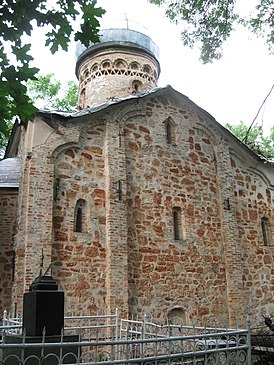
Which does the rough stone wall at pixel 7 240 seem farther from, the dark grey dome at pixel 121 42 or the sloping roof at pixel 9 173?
the dark grey dome at pixel 121 42

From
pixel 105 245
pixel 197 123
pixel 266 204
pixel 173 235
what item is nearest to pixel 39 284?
pixel 105 245

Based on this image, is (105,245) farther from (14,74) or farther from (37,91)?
(37,91)

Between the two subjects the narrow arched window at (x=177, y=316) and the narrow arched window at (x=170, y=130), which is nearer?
the narrow arched window at (x=177, y=316)

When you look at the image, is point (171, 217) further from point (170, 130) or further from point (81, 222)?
point (170, 130)

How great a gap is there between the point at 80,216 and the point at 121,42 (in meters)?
9.39

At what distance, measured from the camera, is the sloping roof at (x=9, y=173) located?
11047 mm

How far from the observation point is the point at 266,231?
1262 centimetres

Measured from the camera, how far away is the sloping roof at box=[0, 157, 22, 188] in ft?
36.2

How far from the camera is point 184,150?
454 inches

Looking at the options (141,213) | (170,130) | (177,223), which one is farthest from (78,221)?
(170,130)

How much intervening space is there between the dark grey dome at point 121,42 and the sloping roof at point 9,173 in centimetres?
626

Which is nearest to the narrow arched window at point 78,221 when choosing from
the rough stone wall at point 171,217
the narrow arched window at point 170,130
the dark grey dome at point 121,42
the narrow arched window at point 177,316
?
the rough stone wall at point 171,217

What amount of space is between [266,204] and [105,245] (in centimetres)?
629

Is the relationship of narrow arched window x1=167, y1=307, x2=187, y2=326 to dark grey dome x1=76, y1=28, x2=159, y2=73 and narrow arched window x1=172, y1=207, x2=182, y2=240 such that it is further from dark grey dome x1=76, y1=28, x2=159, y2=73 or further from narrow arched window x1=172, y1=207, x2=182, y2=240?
dark grey dome x1=76, y1=28, x2=159, y2=73
